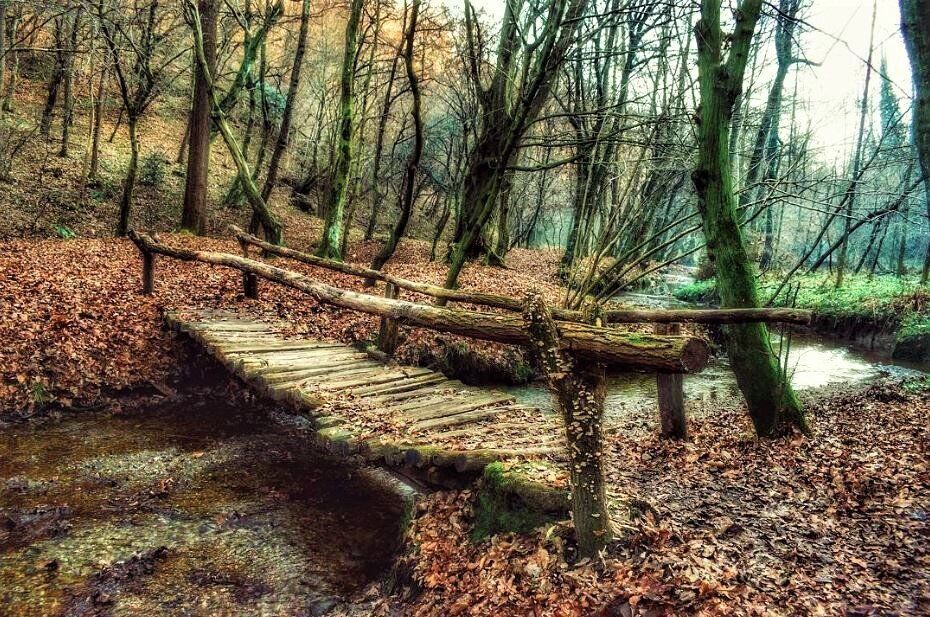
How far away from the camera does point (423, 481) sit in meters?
4.93

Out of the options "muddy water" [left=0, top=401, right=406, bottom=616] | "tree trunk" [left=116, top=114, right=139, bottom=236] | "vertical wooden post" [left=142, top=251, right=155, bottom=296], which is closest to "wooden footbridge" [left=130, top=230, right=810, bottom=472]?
"muddy water" [left=0, top=401, right=406, bottom=616]

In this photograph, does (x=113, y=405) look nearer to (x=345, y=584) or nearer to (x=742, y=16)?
(x=345, y=584)

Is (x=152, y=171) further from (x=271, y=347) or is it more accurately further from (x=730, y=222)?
(x=730, y=222)

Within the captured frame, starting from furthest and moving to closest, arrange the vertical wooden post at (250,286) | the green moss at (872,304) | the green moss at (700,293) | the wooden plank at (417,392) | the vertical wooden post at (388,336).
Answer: the green moss at (700,293)
the green moss at (872,304)
the vertical wooden post at (250,286)
the vertical wooden post at (388,336)
the wooden plank at (417,392)

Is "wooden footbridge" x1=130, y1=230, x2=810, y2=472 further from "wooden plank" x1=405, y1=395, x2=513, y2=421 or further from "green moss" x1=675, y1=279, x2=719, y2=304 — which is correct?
"green moss" x1=675, y1=279, x2=719, y2=304

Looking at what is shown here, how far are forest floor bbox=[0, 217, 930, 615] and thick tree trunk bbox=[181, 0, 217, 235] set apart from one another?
7.30 metres

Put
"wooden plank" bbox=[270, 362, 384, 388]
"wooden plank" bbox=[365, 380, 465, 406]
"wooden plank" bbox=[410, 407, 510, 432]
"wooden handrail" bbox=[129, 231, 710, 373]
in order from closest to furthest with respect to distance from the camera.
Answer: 1. "wooden handrail" bbox=[129, 231, 710, 373]
2. "wooden plank" bbox=[410, 407, 510, 432]
3. "wooden plank" bbox=[365, 380, 465, 406]
4. "wooden plank" bbox=[270, 362, 384, 388]

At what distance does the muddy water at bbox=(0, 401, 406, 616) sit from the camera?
13.2 feet

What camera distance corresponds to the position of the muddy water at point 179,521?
4.03 metres

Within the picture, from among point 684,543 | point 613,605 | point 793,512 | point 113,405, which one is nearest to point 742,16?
point 793,512

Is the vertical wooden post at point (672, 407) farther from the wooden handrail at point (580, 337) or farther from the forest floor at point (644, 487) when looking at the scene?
the wooden handrail at point (580, 337)

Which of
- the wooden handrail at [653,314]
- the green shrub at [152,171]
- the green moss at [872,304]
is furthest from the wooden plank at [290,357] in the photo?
the green shrub at [152,171]

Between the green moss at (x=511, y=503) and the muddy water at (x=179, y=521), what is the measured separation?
1166 millimetres

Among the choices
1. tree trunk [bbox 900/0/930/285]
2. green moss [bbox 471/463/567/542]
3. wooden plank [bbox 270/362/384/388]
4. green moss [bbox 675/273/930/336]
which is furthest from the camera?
green moss [bbox 675/273/930/336]
